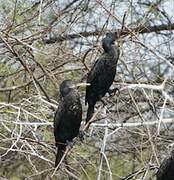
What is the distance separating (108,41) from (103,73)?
273 millimetres

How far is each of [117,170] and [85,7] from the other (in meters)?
1.61

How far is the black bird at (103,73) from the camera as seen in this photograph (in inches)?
188

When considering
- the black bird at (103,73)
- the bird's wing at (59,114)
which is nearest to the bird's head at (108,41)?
the black bird at (103,73)

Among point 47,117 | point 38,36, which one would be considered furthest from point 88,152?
point 38,36

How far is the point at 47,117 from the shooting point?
5.60m

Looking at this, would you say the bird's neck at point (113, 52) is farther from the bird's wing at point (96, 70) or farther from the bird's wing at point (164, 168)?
the bird's wing at point (164, 168)

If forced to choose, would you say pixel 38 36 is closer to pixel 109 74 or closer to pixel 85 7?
pixel 85 7

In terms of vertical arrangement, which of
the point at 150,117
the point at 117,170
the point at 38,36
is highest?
the point at 38,36

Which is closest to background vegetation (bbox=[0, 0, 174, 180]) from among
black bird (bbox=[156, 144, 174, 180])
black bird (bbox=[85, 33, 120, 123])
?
black bird (bbox=[85, 33, 120, 123])

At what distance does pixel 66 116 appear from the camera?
461cm

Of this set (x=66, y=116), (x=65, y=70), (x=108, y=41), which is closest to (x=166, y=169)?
(x=66, y=116)

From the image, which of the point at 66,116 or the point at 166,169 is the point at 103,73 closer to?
the point at 66,116

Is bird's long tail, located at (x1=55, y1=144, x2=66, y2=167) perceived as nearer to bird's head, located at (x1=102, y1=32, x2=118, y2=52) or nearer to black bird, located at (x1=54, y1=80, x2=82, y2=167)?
black bird, located at (x1=54, y1=80, x2=82, y2=167)

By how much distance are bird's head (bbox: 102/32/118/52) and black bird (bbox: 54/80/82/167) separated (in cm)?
41
